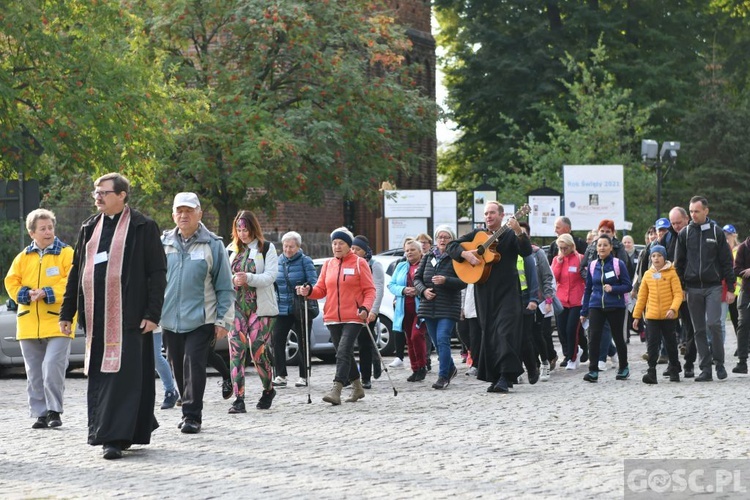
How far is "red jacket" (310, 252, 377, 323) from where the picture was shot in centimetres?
1390

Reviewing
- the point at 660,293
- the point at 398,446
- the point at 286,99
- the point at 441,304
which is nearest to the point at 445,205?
the point at 286,99

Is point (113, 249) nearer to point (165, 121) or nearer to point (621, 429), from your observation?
point (621, 429)

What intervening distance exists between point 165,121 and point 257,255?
13743 mm

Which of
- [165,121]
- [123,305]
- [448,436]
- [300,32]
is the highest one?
[300,32]

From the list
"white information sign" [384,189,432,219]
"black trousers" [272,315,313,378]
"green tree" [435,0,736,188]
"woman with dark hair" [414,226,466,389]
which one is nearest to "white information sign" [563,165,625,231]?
"white information sign" [384,189,432,219]

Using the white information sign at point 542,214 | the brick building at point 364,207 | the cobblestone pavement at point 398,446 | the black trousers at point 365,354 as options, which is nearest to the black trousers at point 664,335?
the cobblestone pavement at point 398,446

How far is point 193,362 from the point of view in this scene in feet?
35.6

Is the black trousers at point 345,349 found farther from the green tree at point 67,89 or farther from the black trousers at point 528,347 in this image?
the green tree at point 67,89

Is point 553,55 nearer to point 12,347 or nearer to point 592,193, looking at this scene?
point 592,193

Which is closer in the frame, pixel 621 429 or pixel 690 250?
pixel 621 429

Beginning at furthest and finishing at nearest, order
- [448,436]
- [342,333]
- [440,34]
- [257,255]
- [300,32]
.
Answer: [440,34]
[300,32]
[342,333]
[257,255]
[448,436]

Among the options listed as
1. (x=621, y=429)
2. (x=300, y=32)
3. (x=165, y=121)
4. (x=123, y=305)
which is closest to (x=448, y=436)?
(x=621, y=429)

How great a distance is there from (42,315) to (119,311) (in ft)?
7.95

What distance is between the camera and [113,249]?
9.85 metres
